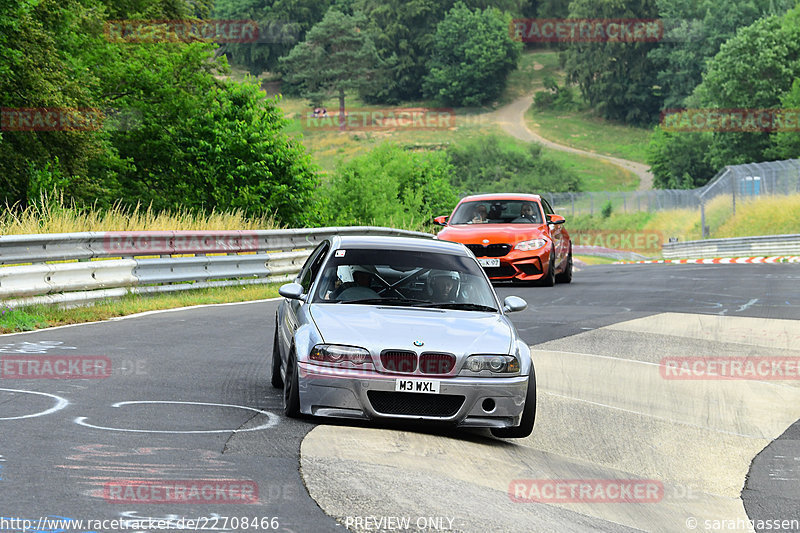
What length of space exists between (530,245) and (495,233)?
0.65 metres

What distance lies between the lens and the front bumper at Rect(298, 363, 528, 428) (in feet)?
23.9

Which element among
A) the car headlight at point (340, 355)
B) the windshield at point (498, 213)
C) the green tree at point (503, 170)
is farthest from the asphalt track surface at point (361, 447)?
the green tree at point (503, 170)

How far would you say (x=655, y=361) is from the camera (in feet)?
39.2

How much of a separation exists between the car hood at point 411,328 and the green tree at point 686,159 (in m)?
93.0

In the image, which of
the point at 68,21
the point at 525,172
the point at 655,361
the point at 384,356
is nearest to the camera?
the point at 384,356

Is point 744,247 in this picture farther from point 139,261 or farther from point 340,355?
point 340,355

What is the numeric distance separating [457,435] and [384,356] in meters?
0.88

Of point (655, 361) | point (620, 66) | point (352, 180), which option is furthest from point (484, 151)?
point (655, 361)

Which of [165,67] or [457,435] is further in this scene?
[165,67]

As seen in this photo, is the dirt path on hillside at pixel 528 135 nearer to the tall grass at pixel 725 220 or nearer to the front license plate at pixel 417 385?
the tall grass at pixel 725 220

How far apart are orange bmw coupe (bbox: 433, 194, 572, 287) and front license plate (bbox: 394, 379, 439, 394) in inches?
483

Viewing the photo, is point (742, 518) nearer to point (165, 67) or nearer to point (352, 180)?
point (165, 67)

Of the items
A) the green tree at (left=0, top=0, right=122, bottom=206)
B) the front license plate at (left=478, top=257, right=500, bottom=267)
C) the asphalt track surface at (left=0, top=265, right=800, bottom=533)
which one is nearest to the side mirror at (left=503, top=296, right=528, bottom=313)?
the asphalt track surface at (left=0, top=265, right=800, bottom=533)

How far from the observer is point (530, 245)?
65.8 ft
